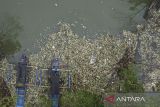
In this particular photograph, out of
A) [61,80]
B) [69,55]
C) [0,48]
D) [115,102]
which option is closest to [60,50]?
[69,55]

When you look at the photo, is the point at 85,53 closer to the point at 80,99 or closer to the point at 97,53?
the point at 97,53

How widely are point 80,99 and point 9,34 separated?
446 inches

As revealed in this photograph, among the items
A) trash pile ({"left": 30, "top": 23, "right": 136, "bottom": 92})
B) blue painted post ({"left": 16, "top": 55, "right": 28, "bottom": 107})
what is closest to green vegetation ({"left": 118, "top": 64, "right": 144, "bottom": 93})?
trash pile ({"left": 30, "top": 23, "right": 136, "bottom": 92})

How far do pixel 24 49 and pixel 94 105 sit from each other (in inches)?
358

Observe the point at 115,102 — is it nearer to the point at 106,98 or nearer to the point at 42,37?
the point at 106,98

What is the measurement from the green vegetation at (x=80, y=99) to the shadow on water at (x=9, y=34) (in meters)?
8.19

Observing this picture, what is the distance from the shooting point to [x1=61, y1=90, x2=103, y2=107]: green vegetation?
95.8ft

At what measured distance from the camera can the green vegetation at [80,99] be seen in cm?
2919

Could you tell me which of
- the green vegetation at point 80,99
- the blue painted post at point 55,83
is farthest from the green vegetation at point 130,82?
the blue painted post at point 55,83

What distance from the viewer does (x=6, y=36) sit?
124 ft

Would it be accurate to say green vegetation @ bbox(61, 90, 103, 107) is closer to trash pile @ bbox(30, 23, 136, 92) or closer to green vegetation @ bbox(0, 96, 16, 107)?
trash pile @ bbox(30, 23, 136, 92)

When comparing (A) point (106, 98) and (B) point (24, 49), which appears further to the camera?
(B) point (24, 49)

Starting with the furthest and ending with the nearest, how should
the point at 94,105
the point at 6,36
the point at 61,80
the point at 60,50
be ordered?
the point at 6,36
the point at 60,50
the point at 61,80
the point at 94,105

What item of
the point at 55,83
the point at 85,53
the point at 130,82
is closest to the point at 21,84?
the point at 55,83
